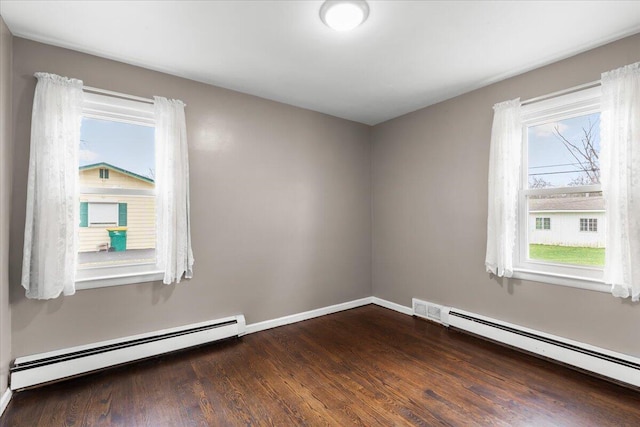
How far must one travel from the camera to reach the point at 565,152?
2.63 meters

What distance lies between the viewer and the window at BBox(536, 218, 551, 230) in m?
2.74

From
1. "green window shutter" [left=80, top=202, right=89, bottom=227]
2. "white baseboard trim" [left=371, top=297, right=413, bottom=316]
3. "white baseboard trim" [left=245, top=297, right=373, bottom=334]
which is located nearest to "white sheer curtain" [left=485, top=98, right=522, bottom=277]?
"white baseboard trim" [left=371, top=297, right=413, bottom=316]

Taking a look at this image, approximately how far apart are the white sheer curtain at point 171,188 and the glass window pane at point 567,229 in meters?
3.32

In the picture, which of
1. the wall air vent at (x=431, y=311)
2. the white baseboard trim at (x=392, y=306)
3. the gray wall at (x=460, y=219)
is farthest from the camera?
the white baseboard trim at (x=392, y=306)

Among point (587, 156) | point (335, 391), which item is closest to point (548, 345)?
point (587, 156)

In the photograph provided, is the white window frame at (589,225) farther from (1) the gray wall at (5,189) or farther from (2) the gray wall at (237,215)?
(1) the gray wall at (5,189)

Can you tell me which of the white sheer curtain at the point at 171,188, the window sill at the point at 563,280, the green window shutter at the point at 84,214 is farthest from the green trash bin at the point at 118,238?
the window sill at the point at 563,280

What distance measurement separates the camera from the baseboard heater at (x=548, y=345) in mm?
2172

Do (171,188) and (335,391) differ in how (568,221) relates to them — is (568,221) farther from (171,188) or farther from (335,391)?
(171,188)

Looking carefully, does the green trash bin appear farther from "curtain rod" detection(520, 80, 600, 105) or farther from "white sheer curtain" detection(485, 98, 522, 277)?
"curtain rod" detection(520, 80, 600, 105)

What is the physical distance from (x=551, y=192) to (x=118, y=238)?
393 centimetres

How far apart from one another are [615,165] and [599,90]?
2.08 feet

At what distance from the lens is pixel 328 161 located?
3924 mm

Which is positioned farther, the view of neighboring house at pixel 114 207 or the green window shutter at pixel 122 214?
the green window shutter at pixel 122 214
